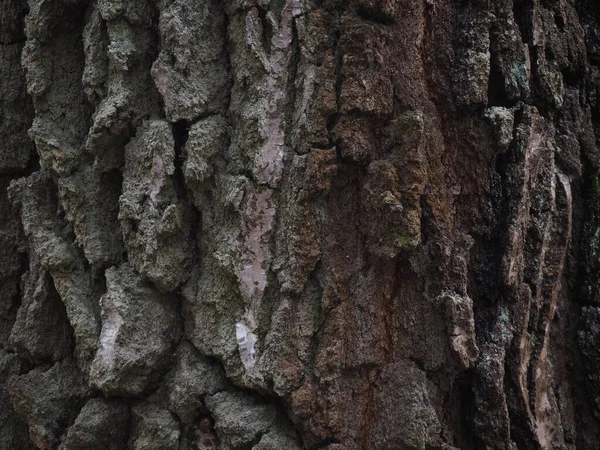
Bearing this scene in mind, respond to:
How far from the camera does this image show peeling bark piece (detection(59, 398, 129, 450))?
1.20 metres

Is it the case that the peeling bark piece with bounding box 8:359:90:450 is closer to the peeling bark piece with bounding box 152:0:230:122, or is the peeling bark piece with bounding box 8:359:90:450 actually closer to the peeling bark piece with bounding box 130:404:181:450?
the peeling bark piece with bounding box 130:404:181:450

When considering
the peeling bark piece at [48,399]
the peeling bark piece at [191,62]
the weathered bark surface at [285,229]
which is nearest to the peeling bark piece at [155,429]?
the weathered bark surface at [285,229]

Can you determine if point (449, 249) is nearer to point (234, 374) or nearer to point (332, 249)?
point (332, 249)

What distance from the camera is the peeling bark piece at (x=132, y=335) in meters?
1.16

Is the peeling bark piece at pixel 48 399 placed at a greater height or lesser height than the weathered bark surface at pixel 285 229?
lesser

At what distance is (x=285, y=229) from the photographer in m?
1.12

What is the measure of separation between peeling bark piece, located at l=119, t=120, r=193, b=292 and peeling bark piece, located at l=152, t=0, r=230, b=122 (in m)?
0.06

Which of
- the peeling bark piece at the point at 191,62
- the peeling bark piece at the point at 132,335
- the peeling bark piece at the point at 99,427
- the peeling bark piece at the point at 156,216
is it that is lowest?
the peeling bark piece at the point at 99,427

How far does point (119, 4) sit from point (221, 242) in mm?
479

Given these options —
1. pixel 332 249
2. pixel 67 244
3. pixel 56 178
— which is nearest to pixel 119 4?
pixel 56 178

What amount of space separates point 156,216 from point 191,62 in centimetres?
28

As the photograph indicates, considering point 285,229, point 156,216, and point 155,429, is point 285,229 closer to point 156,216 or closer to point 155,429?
point 156,216

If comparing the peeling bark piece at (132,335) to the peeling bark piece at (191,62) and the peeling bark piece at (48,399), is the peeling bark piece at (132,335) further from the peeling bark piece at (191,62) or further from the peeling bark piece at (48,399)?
the peeling bark piece at (191,62)

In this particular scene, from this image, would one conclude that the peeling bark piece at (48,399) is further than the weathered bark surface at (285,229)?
Yes
